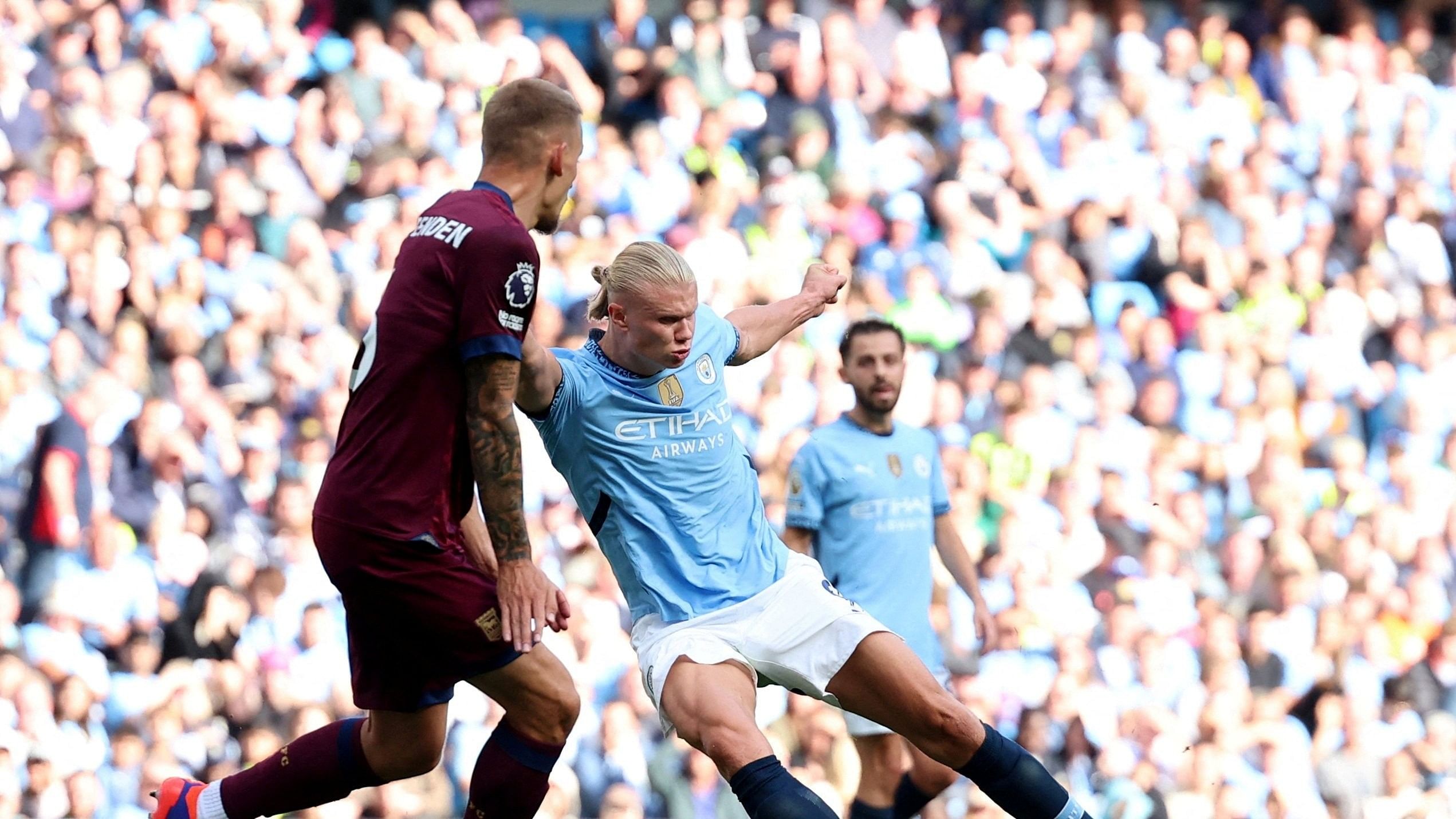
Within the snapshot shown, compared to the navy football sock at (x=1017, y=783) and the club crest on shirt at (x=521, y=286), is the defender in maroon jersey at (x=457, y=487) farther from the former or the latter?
the navy football sock at (x=1017, y=783)

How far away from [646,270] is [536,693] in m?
1.26

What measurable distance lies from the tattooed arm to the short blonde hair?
68cm

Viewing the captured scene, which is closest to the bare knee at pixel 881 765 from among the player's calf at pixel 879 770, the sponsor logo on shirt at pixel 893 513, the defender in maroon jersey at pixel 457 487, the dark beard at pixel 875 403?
the player's calf at pixel 879 770

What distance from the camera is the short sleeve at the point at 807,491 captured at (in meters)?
7.40

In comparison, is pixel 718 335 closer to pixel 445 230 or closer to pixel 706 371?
pixel 706 371

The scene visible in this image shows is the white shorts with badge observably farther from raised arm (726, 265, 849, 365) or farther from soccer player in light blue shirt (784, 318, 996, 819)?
soccer player in light blue shirt (784, 318, 996, 819)

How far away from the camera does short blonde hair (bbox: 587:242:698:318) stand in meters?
5.23

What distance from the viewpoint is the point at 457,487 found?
192 inches

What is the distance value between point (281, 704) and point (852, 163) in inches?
227

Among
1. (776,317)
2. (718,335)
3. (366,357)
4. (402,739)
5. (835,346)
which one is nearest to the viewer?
(366,357)

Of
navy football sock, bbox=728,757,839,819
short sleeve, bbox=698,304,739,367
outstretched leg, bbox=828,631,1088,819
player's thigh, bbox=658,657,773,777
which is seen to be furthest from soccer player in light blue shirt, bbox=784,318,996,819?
navy football sock, bbox=728,757,839,819

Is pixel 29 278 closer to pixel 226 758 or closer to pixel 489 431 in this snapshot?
pixel 226 758

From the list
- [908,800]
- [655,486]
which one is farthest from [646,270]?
[908,800]

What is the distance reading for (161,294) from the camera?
10.2 m
